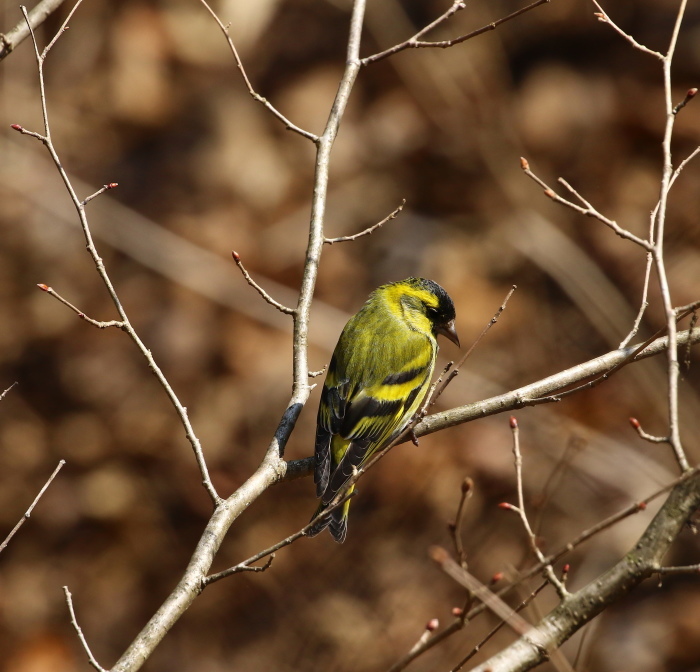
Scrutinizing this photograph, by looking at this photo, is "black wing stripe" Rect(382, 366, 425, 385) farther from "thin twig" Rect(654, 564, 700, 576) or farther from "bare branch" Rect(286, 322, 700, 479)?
"thin twig" Rect(654, 564, 700, 576)

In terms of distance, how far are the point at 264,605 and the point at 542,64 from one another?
619 cm

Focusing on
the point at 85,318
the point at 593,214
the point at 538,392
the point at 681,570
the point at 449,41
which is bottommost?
the point at 538,392

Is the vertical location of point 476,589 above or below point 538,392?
above

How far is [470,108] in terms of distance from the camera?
31.6ft

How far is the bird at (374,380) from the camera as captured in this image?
15.0ft

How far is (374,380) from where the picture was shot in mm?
5074

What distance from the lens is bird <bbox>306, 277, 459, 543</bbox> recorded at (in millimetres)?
4578

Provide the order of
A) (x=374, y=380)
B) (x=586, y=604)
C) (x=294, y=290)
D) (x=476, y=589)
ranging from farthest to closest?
1. (x=294, y=290)
2. (x=374, y=380)
3. (x=586, y=604)
4. (x=476, y=589)

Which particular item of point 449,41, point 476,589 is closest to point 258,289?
point 449,41

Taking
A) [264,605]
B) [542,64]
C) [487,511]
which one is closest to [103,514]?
[264,605]

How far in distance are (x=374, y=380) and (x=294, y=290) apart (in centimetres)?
443

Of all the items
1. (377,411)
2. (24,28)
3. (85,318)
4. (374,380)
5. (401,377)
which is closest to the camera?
(85,318)

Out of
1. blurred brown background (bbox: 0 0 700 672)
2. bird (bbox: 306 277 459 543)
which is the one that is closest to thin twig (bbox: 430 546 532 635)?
bird (bbox: 306 277 459 543)

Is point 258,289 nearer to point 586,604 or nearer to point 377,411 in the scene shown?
point 377,411
